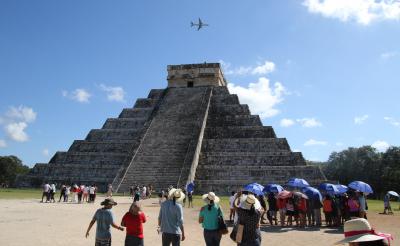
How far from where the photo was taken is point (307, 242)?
10133 millimetres

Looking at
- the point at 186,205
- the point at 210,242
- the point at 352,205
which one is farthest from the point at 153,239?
the point at 186,205

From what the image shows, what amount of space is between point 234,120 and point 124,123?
29.3 ft

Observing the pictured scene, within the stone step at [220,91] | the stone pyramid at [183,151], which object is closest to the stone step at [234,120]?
the stone pyramid at [183,151]

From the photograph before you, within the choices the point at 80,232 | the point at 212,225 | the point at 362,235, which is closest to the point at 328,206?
the point at 80,232

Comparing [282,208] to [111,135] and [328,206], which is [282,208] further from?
[111,135]

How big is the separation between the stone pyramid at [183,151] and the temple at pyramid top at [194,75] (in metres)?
1.49

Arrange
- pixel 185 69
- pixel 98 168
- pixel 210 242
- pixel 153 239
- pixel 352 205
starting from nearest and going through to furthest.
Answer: pixel 210 242 < pixel 153 239 < pixel 352 205 < pixel 98 168 < pixel 185 69

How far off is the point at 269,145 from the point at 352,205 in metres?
16.5

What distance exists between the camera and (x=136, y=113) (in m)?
35.4

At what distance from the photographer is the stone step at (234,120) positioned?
31422 mm

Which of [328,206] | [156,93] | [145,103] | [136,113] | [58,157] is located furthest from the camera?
[156,93]

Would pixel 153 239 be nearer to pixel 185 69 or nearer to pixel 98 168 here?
pixel 98 168

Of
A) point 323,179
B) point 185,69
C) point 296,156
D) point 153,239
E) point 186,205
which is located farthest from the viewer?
point 185,69

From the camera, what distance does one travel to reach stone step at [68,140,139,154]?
30219mm
